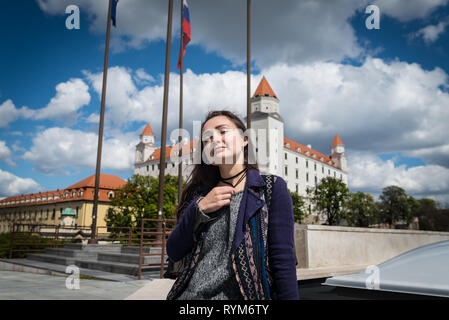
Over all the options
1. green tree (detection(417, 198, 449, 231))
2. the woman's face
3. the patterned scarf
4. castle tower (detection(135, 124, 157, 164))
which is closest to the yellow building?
castle tower (detection(135, 124, 157, 164))

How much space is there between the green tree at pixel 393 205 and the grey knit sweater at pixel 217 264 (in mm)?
87433

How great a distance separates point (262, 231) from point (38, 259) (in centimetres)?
1664

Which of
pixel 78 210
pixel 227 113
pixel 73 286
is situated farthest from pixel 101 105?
pixel 78 210

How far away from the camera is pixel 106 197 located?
78938 mm

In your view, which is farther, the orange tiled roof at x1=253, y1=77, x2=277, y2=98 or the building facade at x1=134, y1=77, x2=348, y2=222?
the orange tiled roof at x1=253, y1=77, x2=277, y2=98

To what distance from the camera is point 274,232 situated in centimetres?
147

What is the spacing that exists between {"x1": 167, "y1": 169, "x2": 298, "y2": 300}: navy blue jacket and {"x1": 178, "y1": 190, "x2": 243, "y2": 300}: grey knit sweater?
44 millimetres

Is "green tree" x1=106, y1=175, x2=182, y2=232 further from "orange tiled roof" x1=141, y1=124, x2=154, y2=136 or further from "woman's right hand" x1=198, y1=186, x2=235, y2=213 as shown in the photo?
"orange tiled roof" x1=141, y1=124, x2=154, y2=136

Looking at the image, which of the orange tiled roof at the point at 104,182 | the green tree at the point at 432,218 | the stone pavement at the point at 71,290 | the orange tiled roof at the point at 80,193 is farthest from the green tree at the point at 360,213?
the stone pavement at the point at 71,290

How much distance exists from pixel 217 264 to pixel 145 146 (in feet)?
344

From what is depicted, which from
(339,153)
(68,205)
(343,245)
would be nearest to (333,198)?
(343,245)

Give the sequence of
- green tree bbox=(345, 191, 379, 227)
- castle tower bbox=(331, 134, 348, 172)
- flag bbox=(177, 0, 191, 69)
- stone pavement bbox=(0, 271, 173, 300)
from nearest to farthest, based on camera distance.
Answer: stone pavement bbox=(0, 271, 173, 300) → flag bbox=(177, 0, 191, 69) → green tree bbox=(345, 191, 379, 227) → castle tower bbox=(331, 134, 348, 172)

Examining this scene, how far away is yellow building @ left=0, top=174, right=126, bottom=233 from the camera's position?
2933 inches
